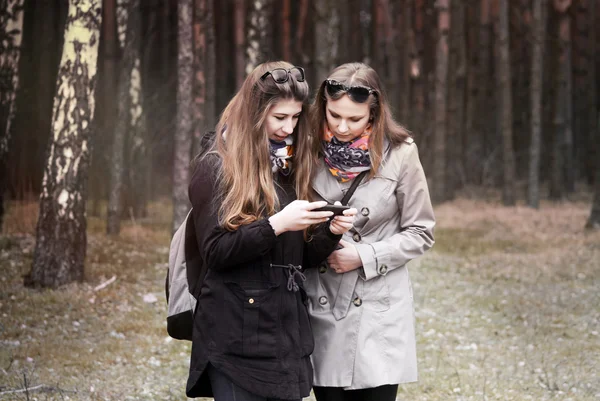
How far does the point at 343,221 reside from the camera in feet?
10.8

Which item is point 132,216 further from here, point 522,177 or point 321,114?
point 522,177

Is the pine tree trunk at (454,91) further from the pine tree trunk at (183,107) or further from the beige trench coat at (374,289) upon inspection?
the beige trench coat at (374,289)

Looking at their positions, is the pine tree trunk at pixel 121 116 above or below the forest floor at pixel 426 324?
above

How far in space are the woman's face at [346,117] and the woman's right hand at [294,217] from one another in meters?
0.54

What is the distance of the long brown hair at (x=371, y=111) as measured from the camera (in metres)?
3.55

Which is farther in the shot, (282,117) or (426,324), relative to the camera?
(426,324)

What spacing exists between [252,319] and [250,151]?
2.28 ft

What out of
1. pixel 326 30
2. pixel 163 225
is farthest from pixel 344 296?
pixel 326 30

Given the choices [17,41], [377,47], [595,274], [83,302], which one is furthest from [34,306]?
[377,47]

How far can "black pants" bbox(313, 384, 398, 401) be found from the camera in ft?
11.8

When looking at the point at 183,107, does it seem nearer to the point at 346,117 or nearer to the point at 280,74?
the point at 346,117

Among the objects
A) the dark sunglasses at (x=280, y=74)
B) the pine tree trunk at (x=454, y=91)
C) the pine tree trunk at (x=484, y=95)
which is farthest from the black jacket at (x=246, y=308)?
the pine tree trunk at (x=484, y=95)

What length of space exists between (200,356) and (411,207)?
1.22 metres

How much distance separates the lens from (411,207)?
368cm
